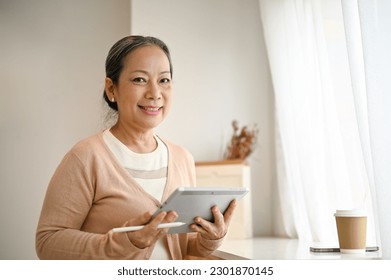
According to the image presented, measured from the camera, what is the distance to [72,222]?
0.85m

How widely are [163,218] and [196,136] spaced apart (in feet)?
1.36

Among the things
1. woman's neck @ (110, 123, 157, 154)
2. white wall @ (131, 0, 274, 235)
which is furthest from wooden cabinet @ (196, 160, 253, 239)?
woman's neck @ (110, 123, 157, 154)

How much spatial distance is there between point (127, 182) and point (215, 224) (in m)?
0.16

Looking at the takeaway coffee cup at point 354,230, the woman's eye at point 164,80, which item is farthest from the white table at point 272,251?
the woman's eye at point 164,80

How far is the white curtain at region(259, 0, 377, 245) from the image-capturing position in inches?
44.8

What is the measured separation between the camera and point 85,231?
0.87 m

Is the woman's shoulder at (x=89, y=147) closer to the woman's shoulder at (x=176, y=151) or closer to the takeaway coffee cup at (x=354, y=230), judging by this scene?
the woman's shoulder at (x=176, y=151)

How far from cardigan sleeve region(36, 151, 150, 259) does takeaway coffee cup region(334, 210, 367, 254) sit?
377 millimetres

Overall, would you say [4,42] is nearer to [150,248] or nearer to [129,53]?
[129,53]

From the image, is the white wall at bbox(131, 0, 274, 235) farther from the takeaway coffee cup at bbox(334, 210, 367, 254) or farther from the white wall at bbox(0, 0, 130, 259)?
the takeaway coffee cup at bbox(334, 210, 367, 254)

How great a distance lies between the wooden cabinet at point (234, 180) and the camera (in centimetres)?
128

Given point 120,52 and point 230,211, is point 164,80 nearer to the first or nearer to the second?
point 120,52

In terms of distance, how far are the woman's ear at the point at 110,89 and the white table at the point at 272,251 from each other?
1.19 feet
